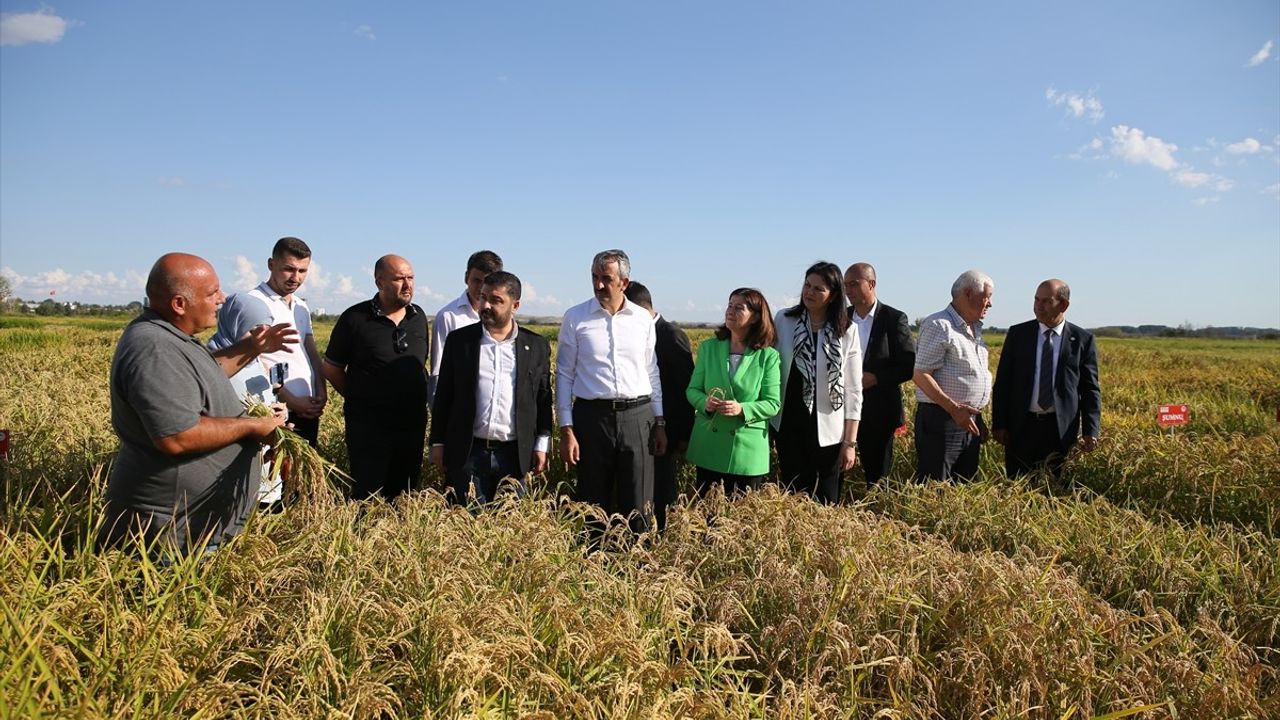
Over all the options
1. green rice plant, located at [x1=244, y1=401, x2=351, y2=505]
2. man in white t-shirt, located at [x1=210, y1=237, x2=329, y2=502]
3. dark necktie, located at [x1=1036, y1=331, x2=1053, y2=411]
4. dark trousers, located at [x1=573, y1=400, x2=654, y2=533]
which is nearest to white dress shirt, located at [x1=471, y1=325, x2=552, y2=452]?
dark trousers, located at [x1=573, y1=400, x2=654, y2=533]

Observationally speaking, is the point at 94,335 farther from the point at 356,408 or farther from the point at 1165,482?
the point at 1165,482

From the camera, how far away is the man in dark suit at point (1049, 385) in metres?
5.32

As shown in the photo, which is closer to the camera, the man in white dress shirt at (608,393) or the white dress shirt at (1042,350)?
the man in white dress shirt at (608,393)

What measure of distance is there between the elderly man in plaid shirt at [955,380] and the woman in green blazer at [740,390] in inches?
47.5

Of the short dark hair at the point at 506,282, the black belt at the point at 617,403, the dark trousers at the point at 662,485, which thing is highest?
the short dark hair at the point at 506,282

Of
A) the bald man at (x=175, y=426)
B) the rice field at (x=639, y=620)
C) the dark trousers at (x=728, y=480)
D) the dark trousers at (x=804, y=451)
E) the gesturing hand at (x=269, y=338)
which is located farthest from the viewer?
the dark trousers at (x=804, y=451)

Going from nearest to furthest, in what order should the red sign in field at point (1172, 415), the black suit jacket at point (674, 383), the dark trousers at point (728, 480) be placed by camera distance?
the dark trousers at point (728, 480)
the black suit jacket at point (674, 383)
the red sign in field at point (1172, 415)

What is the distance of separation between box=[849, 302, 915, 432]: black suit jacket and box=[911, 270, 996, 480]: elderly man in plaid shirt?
0.51 feet

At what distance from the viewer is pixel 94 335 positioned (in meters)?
21.8

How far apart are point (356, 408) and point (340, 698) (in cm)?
291

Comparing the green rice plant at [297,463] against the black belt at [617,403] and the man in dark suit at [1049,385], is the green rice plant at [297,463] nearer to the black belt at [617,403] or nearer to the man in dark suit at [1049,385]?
the black belt at [617,403]

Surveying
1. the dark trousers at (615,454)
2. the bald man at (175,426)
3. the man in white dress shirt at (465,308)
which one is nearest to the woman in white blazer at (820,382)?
the dark trousers at (615,454)

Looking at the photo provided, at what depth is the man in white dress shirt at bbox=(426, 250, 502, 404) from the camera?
5.05 m

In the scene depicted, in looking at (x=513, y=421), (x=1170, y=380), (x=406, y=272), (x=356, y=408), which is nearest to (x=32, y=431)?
(x=356, y=408)
